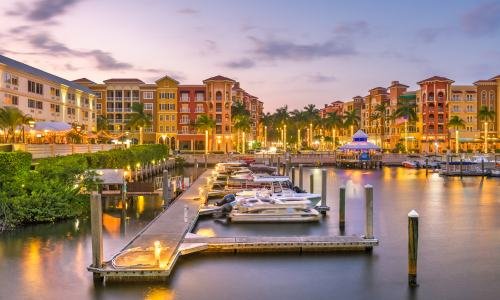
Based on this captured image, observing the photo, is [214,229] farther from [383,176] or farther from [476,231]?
[383,176]

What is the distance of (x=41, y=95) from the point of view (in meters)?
75.3

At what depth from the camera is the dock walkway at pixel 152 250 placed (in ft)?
68.8

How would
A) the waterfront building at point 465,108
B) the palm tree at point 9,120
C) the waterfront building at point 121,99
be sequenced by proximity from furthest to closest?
the waterfront building at point 465,108 → the waterfront building at point 121,99 → the palm tree at point 9,120

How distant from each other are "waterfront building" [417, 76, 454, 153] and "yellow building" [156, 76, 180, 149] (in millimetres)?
61741

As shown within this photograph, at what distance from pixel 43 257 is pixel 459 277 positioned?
19.9 m

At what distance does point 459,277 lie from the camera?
23797mm

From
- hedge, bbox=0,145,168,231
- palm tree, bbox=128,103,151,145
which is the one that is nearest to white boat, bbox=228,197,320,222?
hedge, bbox=0,145,168,231

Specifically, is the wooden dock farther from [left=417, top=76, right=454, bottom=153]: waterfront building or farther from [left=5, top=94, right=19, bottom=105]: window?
[left=417, top=76, right=454, bottom=153]: waterfront building

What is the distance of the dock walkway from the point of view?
2097cm

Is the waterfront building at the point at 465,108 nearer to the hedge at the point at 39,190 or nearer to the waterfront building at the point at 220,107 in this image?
the waterfront building at the point at 220,107

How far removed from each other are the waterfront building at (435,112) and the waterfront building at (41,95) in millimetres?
81212

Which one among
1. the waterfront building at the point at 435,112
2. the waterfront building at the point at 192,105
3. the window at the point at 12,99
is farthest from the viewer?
the waterfront building at the point at 435,112

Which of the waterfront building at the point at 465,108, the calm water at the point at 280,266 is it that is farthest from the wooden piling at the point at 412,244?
the waterfront building at the point at 465,108

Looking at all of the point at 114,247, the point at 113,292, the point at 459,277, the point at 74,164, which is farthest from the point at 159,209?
the point at 459,277
